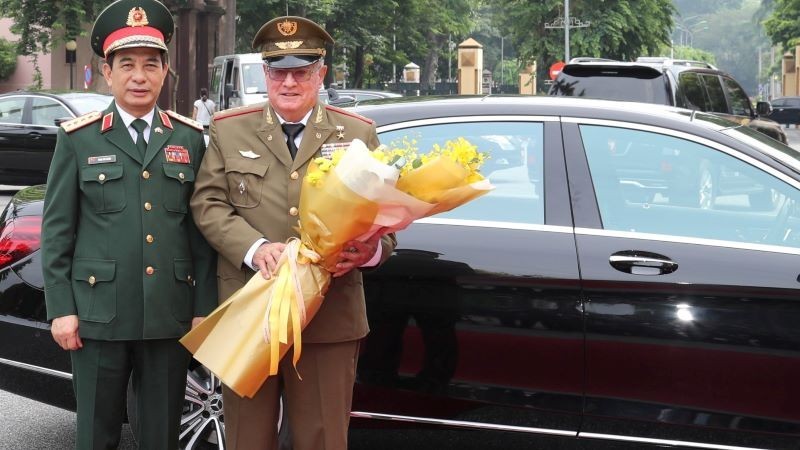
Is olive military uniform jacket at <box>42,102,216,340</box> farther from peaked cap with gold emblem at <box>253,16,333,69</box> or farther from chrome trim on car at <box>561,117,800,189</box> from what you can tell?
chrome trim on car at <box>561,117,800,189</box>

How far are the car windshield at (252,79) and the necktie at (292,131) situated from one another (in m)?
21.1

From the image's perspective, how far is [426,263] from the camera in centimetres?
423

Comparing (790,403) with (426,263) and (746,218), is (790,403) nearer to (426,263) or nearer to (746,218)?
(746,218)

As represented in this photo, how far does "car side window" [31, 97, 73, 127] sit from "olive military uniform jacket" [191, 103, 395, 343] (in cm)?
1315

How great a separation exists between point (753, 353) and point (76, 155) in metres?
2.35

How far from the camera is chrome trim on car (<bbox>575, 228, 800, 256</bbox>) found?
4109 millimetres

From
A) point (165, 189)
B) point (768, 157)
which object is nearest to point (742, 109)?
point (768, 157)

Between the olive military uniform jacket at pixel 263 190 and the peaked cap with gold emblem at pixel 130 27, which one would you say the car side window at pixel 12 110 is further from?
the olive military uniform jacket at pixel 263 190

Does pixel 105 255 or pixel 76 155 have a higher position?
pixel 76 155

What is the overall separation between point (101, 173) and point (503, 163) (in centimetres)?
163

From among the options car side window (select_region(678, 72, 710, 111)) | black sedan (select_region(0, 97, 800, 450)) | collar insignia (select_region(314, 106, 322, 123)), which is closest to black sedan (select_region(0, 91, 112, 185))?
car side window (select_region(678, 72, 710, 111))

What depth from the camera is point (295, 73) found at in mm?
3363

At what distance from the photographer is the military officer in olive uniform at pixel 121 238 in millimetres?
3369

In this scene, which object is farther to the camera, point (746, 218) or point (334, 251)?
point (746, 218)
